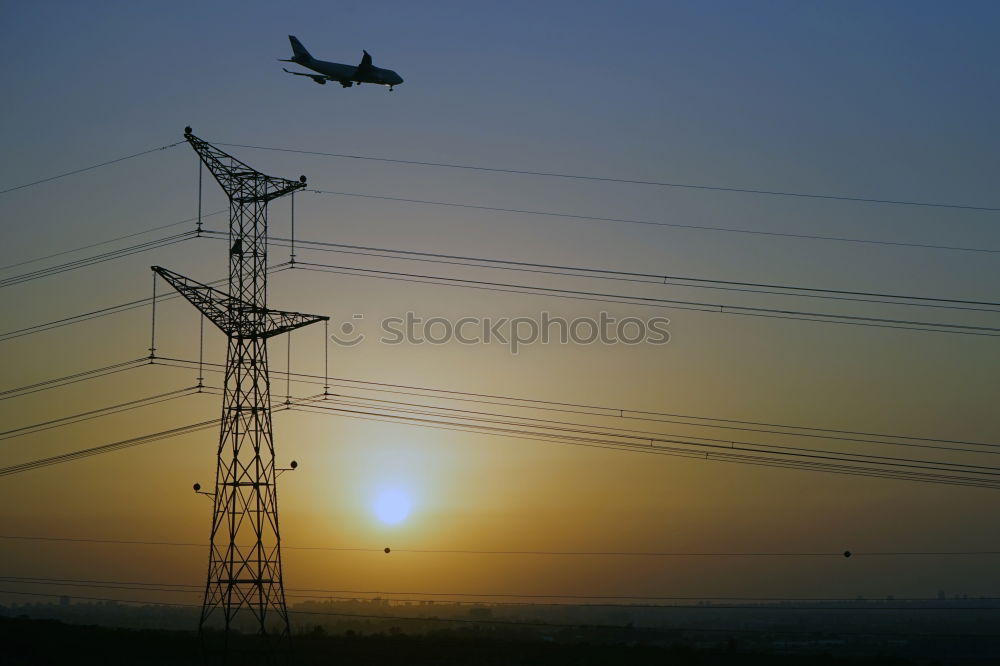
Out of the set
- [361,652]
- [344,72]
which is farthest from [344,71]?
[361,652]

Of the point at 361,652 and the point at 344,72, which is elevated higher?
the point at 344,72

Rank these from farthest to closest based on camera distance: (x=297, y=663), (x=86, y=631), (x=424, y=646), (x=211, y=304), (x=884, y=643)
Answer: (x=884, y=643), (x=424, y=646), (x=86, y=631), (x=297, y=663), (x=211, y=304)

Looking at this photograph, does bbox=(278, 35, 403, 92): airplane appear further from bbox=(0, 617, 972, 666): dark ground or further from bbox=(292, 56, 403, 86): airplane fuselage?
bbox=(0, 617, 972, 666): dark ground

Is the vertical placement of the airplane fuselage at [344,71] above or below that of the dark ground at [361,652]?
above

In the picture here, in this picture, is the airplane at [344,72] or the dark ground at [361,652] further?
the airplane at [344,72]

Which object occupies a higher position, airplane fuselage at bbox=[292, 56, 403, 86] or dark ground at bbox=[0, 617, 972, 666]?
airplane fuselage at bbox=[292, 56, 403, 86]

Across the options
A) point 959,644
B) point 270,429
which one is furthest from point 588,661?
point 959,644

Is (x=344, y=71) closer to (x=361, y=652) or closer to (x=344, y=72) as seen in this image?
(x=344, y=72)

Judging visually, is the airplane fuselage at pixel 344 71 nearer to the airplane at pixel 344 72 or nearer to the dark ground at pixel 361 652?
the airplane at pixel 344 72

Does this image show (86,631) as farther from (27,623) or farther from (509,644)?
(509,644)

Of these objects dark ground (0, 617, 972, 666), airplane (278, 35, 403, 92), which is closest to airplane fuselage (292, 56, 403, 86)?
airplane (278, 35, 403, 92)

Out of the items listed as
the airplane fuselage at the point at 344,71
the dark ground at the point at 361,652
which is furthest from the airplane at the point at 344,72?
the dark ground at the point at 361,652
